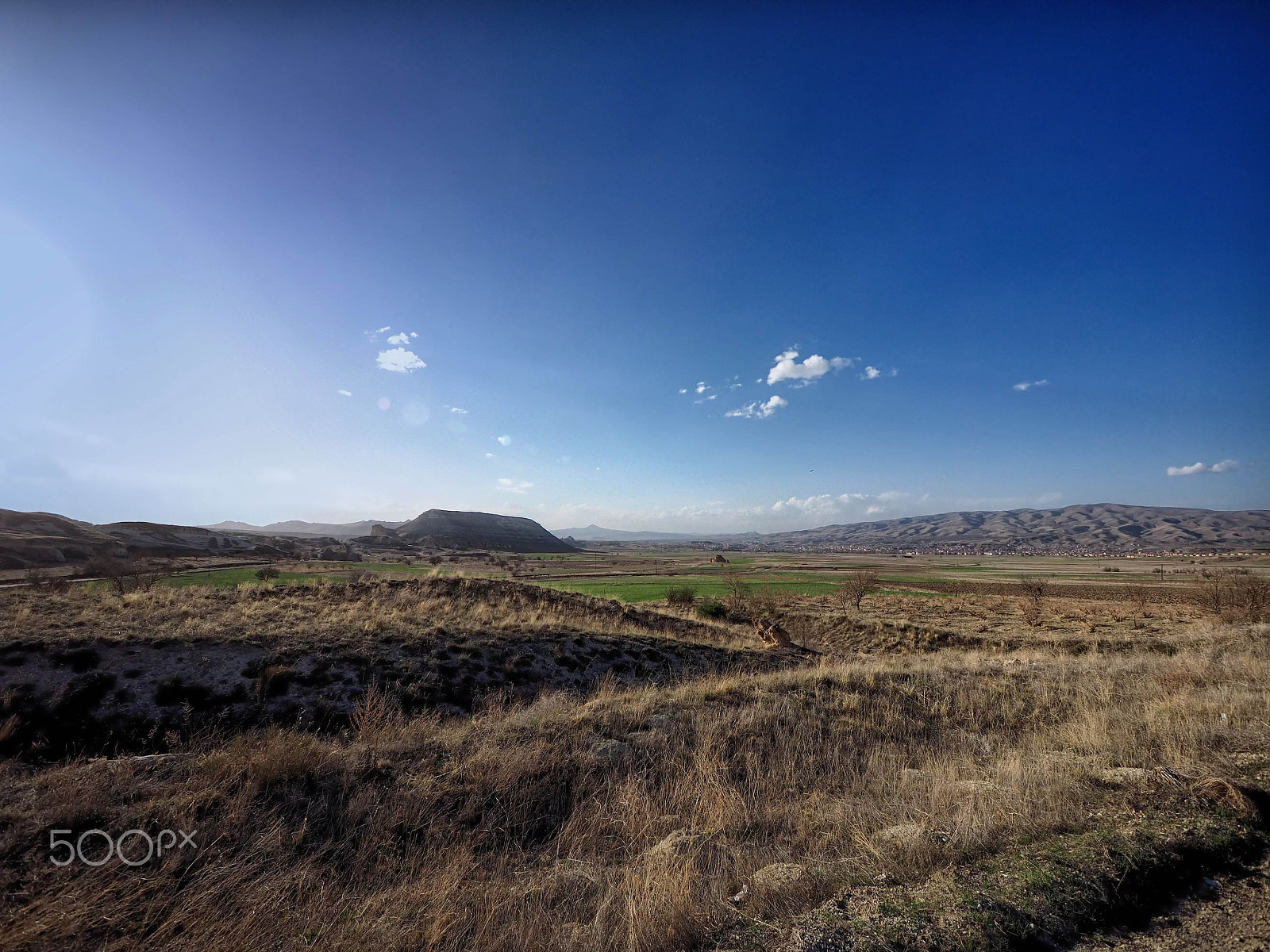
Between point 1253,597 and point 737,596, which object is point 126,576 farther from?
point 1253,597

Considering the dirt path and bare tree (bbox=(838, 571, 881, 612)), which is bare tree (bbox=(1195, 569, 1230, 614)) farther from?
the dirt path

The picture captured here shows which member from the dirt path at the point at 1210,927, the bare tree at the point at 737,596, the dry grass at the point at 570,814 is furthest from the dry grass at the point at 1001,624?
the dirt path at the point at 1210,927

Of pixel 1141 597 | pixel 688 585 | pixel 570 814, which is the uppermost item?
pixel 570 814

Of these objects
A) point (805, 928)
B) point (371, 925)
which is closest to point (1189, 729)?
point (805, 928)

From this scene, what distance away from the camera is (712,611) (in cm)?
3688

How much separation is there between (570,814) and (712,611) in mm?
32256

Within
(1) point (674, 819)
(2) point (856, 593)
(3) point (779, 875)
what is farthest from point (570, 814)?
(2) point (856, 593)

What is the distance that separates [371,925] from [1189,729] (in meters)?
10.6

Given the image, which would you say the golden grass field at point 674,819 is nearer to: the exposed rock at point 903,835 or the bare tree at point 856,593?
the exposed rock at point 903,835

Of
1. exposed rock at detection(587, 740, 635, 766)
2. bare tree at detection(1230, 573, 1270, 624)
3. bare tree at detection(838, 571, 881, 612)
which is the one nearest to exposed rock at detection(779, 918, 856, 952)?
exposed rock at detection(587, 740, 635, 766)

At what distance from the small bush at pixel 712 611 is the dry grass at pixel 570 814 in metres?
27.2

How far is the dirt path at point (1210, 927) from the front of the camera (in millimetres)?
2889

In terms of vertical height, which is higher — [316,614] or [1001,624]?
[316,614]

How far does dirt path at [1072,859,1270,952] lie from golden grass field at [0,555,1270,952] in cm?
16
